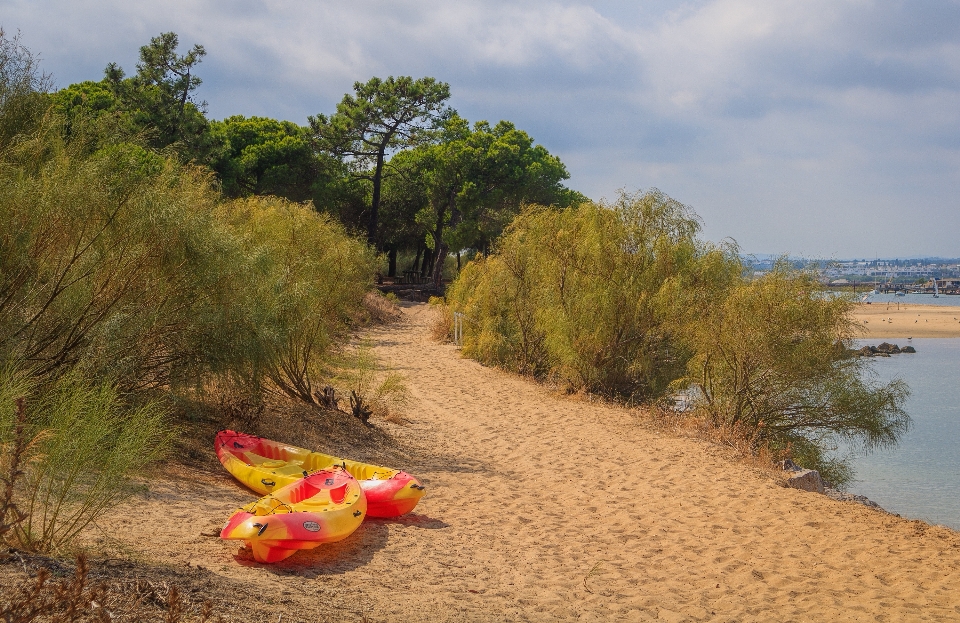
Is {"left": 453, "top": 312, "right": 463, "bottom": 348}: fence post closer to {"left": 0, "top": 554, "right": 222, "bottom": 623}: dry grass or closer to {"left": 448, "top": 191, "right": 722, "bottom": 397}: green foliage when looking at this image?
{"left": 448, "top": 191, "right": 722, "bottom": 397}: green foliage

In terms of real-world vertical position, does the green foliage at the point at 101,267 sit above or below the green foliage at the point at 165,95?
below

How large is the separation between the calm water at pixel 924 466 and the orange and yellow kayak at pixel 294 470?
9272mm

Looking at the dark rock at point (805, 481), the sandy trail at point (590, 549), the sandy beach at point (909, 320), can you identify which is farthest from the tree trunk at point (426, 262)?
the dark rock at point (805, 481)

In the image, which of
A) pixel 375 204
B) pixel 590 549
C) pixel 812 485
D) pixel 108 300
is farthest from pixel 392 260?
pixel 590 549

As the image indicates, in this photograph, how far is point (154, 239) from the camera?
25.2 feet

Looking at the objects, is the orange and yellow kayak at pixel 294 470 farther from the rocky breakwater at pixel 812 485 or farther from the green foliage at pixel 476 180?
the green foliage at pixel 476 180

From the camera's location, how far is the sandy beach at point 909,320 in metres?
46.8

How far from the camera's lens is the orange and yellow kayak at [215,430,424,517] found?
24.6 ft

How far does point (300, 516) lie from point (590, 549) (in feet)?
9.56

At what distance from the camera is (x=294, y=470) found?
8523 mm

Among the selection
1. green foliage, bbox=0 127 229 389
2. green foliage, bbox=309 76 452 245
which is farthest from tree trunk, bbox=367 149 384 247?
green foliage, bbox=0 127 229 389

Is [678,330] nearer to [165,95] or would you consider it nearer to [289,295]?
[289,295]

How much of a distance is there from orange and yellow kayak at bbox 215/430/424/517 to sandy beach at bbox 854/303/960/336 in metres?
37.3

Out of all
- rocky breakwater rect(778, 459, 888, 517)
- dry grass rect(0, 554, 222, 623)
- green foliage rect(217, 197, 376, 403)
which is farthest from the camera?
rocky breakwater rect(778, 459, 888, 517)
